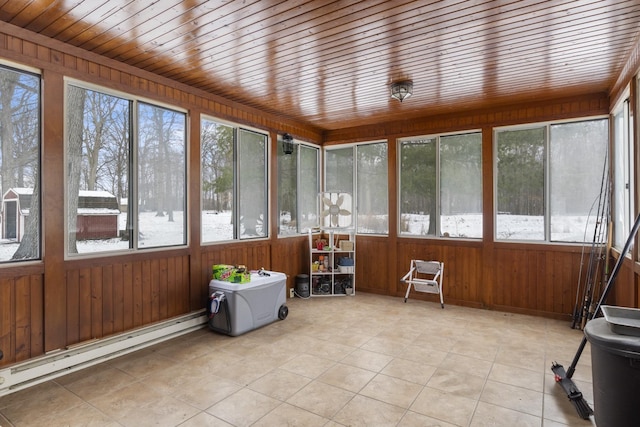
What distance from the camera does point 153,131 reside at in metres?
3.91

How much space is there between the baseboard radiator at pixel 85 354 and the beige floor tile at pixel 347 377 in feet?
6.20

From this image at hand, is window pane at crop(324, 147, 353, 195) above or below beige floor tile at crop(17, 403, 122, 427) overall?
above

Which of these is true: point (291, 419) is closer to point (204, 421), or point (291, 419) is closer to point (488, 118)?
point (204, 421)

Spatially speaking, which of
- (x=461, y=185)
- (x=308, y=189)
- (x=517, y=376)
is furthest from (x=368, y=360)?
(x=308, y=189)

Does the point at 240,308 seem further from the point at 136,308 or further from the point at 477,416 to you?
the point at 477,416

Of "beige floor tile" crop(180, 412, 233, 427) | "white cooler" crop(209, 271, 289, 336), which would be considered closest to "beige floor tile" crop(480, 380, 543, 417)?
"beige floor tile" crop(180, 412, 233, 427)

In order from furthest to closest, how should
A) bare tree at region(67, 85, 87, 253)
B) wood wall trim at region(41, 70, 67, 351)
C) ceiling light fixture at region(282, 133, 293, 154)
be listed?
1. ceiling light fixture at region(282, 133, 293, 154)
2. bare tree at region(67, 85, 87, 253)
3. wood wall trim at region(41, 70, 67, 351)

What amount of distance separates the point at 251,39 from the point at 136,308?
2876mm

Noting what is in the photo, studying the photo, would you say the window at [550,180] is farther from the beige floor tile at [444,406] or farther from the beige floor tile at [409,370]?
the beige floor tile at [444,406]

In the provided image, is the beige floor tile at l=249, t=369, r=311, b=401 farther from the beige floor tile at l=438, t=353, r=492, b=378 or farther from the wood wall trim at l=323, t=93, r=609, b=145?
the wood wall trim at l=323, t=93, r=609, b=145

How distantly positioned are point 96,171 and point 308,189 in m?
3.54

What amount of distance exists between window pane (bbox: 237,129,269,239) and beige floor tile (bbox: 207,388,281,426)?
Answer: 103 inches

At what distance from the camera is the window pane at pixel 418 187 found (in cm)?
569

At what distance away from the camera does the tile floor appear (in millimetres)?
2439
